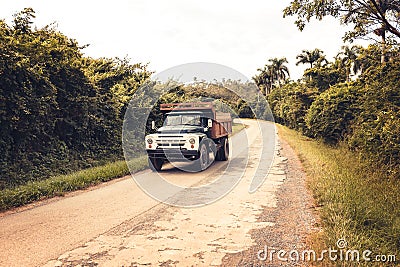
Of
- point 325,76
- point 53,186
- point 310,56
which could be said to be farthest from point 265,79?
point 53,186

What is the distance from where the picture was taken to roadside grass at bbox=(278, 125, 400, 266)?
4418mm

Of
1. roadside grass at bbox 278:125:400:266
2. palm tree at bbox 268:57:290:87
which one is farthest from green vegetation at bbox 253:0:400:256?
palm tree at bbox 268:57:290:87

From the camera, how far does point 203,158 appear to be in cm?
1088

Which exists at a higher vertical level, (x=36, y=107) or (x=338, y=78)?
(x=338, y=78)

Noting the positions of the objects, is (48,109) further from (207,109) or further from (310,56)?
(310,56)

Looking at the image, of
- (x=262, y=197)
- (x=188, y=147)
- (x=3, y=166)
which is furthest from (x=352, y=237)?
(x=3, y=166)

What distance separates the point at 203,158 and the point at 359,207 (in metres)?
5.92

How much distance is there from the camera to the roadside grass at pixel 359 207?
4418mm

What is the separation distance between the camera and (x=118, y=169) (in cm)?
1053

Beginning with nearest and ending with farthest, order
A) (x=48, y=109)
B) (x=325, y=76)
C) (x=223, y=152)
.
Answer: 1. (x=48, y=109)
2. (x=223, y=152)
3. (x=325, y=76)

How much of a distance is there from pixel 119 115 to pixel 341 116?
1136cm

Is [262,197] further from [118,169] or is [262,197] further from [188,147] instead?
[118,169]

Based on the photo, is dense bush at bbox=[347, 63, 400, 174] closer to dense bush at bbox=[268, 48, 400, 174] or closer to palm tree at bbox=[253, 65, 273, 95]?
dense bush at bbox=[268, 48, 400, 174]

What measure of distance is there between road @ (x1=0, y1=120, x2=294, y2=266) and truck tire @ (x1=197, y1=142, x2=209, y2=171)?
8.77 ft
